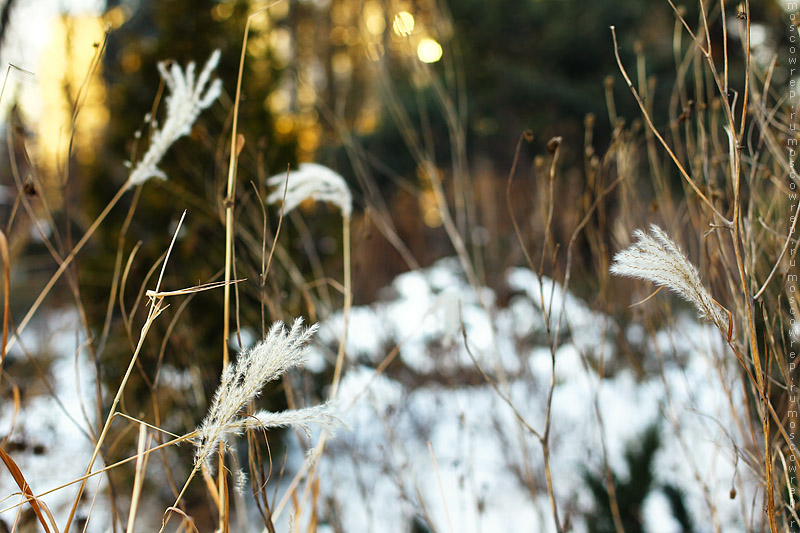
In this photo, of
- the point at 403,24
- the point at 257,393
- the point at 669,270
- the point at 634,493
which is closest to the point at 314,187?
the point at 257,393

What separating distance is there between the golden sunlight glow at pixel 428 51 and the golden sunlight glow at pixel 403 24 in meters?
0.08

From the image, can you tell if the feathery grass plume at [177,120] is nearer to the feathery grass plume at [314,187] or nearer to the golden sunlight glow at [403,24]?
the feathery grass plume at [314,187]

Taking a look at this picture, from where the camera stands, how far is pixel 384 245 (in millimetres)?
6988

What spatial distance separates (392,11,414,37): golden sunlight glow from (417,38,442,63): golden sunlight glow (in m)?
0.08

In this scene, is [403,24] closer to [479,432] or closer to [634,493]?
[634,493]

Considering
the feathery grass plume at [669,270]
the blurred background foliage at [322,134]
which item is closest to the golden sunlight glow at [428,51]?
the blurred background foliage at [322,134]

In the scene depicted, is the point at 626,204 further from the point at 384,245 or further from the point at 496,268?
the point at 384,245

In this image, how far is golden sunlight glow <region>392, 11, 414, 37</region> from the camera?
171cm

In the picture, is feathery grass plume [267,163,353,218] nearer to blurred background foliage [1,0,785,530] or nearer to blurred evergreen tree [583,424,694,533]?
blurred background foliage [1,0,785,530]

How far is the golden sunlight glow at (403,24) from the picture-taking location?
1.71m

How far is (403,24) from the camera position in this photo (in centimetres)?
171

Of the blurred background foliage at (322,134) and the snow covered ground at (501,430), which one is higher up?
the blurred background foliage at (322,134)

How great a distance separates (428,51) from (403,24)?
0.75 ft

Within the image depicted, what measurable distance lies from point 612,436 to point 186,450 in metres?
2.40
